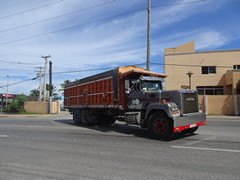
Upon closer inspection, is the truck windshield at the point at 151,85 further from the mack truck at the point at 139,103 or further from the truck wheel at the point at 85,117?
the truck wheel at the point at 85,117

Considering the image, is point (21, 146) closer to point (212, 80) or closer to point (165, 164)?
point (165, 164)

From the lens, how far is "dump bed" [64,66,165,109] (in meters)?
8.86

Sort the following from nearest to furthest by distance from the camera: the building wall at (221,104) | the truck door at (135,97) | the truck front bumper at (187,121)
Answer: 1. the truck front bumper at (187,121)
2. the truck door at (135,97)
3. the building wall at (221,104)

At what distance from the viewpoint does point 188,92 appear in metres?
7.30

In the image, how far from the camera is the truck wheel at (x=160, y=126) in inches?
265

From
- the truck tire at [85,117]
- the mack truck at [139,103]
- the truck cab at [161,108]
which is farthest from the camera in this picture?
the truck tire at [85,117]

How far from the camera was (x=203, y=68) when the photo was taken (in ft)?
76.9

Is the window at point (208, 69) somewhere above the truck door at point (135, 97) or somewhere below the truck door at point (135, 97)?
above

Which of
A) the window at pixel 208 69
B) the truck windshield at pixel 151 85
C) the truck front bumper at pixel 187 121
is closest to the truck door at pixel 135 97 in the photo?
the truck windshield at pixel 151 85

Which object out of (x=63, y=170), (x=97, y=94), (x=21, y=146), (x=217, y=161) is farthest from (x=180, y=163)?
(x=97, y=94)

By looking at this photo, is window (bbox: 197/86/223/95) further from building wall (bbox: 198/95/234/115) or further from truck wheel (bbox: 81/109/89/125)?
truck wheel (bbox: 81/109/89/125)

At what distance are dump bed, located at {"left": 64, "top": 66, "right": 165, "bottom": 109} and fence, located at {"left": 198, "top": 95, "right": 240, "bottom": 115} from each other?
1256 centimetres

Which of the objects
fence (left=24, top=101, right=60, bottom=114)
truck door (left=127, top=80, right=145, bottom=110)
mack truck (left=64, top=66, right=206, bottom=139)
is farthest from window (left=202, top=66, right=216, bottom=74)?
fence (left=24, top=101, right=60, bottom=114)

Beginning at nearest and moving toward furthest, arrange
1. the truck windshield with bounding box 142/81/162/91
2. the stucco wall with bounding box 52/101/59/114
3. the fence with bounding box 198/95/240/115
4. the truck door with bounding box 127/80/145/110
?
the truck door with bounding box 127/80/145/110 → the truck windshield with bounding box 142/81/162/91 → the fence with bounding box 198/95/240/115 → the stucco wall with bounding box 52/101/59/114
